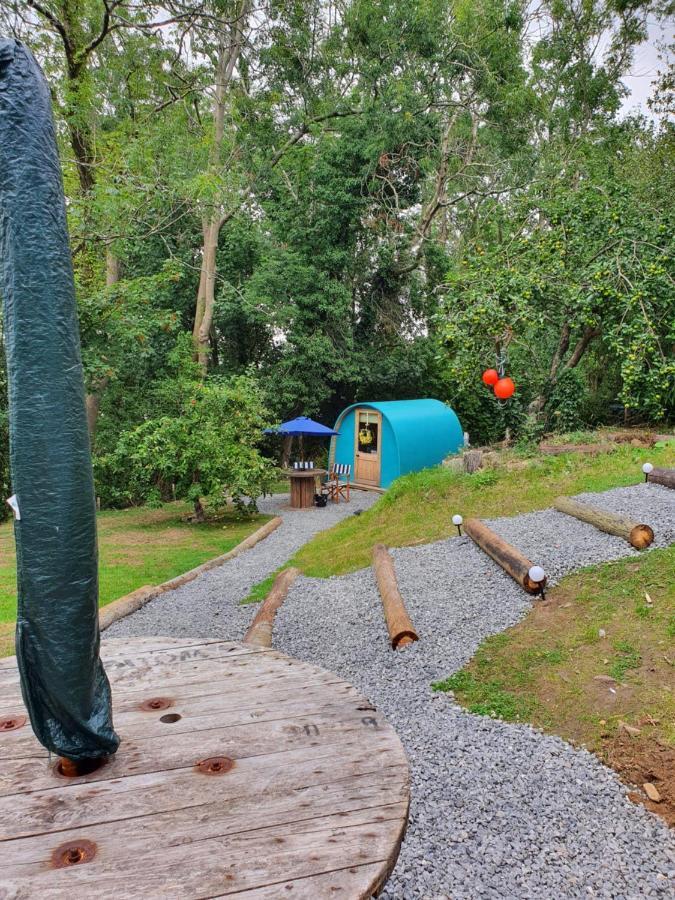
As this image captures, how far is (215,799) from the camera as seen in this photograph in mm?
1305

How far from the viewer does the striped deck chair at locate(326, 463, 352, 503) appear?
1355cm

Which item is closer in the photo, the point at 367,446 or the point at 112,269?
the point at 112,269

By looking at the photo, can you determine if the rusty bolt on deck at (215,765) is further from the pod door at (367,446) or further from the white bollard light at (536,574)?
the pod door at (367,446)

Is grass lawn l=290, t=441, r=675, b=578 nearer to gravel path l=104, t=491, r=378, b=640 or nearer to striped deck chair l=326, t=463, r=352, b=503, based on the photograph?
gravel path l=104, t=491, r=378, b=640

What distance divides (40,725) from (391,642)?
3.18 metres

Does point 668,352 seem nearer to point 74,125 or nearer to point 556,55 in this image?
point 74,125

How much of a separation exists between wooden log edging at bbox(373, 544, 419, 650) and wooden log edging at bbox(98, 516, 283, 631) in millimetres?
2136

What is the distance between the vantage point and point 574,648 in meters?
3.86

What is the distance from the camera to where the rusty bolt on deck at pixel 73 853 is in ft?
3.72

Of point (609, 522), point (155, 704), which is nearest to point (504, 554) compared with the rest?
point (609, 522)

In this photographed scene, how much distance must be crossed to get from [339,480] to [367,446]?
49.6 inches

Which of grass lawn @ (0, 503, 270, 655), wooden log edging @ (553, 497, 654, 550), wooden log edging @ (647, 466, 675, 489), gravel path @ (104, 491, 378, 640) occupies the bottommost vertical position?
grass lawn @ (0, 503, 270, 655)

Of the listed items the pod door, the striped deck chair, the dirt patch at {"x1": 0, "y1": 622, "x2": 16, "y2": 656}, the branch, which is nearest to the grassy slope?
the dirt patch at {"x1": 0, "y1": 622, "x2": 16, "y2": 656}

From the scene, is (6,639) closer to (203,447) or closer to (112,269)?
(203,447)
